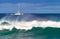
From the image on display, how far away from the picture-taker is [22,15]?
1.50 meters

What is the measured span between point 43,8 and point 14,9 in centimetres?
27

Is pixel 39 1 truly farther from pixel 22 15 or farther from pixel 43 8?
pixel 22 15

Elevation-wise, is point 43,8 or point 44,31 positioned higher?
point 43,8

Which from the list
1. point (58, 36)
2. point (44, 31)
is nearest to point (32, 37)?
point (44, 31)

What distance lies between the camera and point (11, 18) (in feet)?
5.04

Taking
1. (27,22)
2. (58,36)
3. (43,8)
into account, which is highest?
(43,8)

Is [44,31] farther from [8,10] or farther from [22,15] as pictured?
[8,10]

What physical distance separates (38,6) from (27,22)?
181 millimetres

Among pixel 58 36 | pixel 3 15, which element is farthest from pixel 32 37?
pixel 3 15

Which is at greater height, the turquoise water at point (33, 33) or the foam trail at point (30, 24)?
the foam trail at point (30, 24)

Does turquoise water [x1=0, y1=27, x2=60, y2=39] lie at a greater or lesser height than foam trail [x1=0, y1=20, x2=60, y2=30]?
lesser

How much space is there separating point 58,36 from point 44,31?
5.3 inches

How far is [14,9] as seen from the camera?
150 centimetres

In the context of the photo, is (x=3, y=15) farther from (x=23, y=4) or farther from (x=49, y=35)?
(x=49, y=35)
